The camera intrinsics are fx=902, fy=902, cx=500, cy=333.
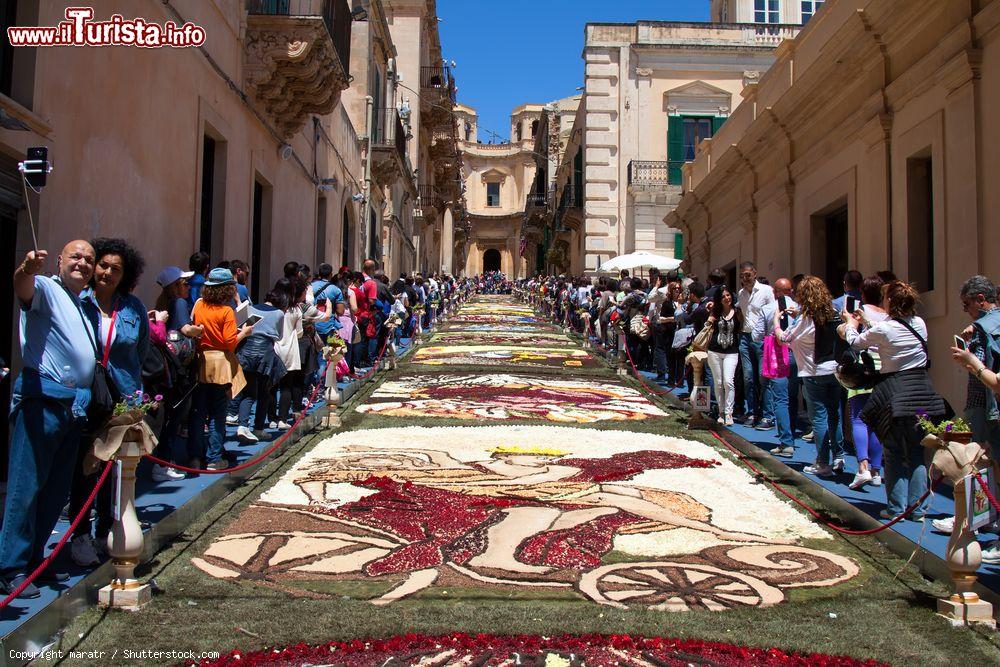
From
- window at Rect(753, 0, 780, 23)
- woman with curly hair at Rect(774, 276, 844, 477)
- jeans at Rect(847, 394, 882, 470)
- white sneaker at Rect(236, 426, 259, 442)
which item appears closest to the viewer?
jeans at Rect(847, 394, 882, 470)

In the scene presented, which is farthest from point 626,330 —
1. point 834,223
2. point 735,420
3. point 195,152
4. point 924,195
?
point 195,152

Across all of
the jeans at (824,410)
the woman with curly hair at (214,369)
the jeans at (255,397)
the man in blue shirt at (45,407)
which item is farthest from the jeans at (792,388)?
the man in blue shirt at (45,407)

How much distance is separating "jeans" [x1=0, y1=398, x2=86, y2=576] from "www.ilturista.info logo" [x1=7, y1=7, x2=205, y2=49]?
406 cm

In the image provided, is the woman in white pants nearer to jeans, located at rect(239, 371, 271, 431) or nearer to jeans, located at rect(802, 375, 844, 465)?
jeans, located at rect(802, 375, 844, 465)

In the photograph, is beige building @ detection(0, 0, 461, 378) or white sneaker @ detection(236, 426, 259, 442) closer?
beige building @ detection(0, 0, 461, 378)

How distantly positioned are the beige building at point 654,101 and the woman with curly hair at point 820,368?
26.8 metres

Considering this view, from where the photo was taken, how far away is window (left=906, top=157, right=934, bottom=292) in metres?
11.1

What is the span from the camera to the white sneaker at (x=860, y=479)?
767 centimetres

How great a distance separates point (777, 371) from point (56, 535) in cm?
697

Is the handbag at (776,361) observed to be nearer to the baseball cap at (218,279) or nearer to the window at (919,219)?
the window at (919,219)

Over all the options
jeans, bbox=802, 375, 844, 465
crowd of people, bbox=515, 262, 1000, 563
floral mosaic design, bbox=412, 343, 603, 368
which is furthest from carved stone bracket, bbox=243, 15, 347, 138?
jeans, bbox=802, 375, 844, 465

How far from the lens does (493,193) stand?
92.9 m

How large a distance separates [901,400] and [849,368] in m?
0.59

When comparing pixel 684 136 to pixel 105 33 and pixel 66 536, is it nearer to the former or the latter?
pixel 105 33
